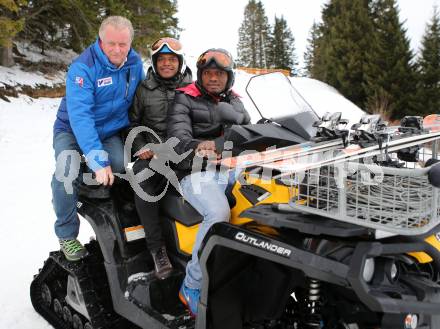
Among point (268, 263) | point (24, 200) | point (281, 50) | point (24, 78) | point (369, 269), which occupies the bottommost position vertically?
point (24, 200)

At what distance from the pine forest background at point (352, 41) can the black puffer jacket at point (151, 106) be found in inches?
508

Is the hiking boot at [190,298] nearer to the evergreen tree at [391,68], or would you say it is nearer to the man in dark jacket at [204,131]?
the man in dark jacket at [204,131]

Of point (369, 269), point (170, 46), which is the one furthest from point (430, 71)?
point (369, 269)

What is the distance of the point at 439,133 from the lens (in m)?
2.26

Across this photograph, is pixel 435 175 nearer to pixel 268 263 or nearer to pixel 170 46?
pixel 268 263

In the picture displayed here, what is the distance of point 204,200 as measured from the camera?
8.71ft

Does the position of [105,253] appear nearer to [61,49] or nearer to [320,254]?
[320,254]

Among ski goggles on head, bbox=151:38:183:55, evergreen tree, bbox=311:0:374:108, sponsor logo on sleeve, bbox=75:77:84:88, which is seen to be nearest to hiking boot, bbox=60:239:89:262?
sponsor logo on sleeve, bbox=75:77:84:88

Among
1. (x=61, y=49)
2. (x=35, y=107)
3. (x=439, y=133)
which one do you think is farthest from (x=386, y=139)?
(x=61, y=49)

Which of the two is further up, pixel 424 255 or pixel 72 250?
pixel 424 255

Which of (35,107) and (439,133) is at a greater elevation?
(35,107)

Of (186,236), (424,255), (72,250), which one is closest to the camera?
(424,255)

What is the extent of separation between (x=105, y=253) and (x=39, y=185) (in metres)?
4.96

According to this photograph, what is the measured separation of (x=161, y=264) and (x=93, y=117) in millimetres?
1167
